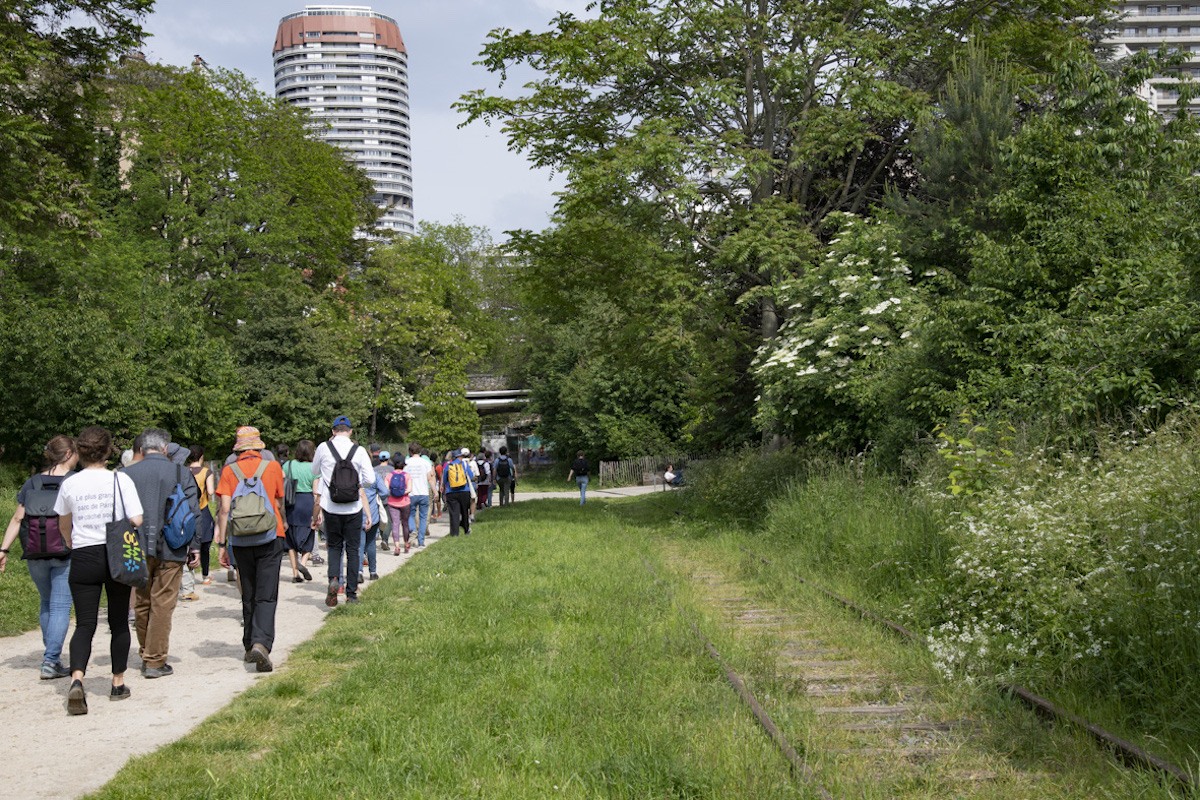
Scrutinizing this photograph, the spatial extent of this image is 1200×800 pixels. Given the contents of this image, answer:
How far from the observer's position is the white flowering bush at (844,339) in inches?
610

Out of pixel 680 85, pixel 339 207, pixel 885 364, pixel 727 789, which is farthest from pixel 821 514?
pixel 339 207

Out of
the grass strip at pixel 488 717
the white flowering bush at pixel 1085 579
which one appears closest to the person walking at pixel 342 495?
the grass strip at pixel 488 717

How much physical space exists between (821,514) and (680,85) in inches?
463

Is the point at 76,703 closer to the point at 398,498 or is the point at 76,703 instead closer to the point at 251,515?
the point at 251,515

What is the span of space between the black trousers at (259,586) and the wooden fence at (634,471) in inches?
1595

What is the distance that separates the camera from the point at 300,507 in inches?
531

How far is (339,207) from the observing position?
44125 millimetres

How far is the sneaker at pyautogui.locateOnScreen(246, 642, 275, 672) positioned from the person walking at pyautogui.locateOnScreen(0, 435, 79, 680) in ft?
4.67

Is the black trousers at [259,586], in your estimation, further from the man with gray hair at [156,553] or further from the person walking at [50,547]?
the person walking at [50,547]

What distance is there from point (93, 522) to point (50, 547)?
79cm

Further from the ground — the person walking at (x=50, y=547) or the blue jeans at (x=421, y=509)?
the person walking at (x=50, y=547)

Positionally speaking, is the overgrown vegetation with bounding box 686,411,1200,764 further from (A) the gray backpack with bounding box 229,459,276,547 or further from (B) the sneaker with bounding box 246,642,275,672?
(A) the gray backpack with bounding box 229,459,276,547

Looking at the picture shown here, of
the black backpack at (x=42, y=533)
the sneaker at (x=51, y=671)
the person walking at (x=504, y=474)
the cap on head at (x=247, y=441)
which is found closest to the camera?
the black backpack at (x=42, y=533)

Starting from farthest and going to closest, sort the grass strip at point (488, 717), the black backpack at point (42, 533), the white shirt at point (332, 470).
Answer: the white shirt at point (332, 470) < the black backpack at point (42, 533) < the grass strip at point (488, 717)
